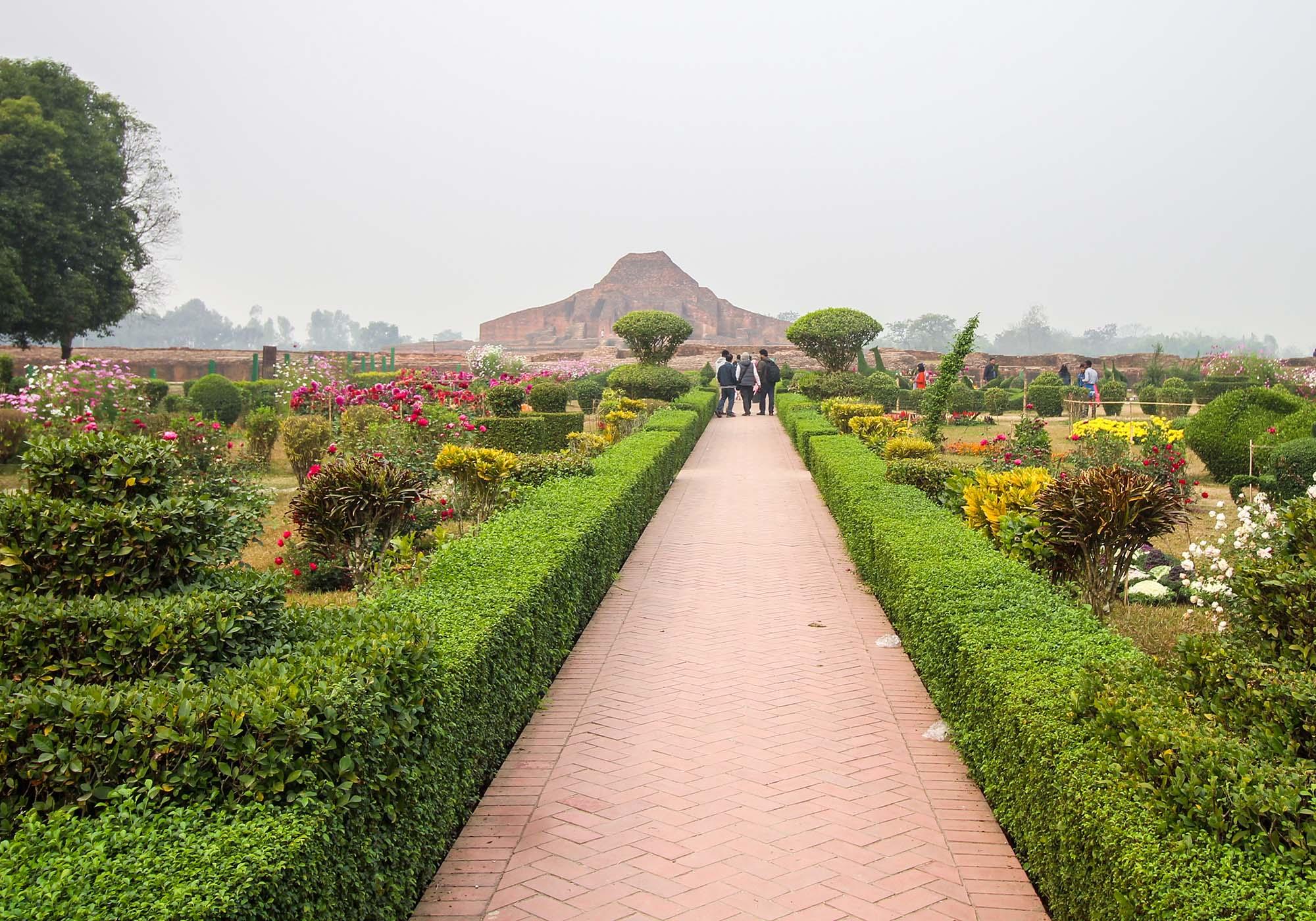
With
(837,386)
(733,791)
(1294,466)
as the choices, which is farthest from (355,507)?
(837,386)

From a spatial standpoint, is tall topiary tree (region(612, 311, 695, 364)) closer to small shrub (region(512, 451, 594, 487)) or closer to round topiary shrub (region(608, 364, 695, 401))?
round topiary shrub (region(608, 364, 695, 401))

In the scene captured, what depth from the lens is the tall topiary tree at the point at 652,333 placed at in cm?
2317

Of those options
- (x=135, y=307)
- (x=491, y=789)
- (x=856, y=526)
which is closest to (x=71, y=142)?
(x=135, y=307)

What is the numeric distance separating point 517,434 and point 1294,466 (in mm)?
8715

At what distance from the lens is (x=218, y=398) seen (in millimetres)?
19297

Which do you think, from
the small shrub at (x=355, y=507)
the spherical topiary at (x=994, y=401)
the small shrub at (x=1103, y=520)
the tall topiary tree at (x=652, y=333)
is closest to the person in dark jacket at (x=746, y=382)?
the tall topiary tree at (x=652, y=333)

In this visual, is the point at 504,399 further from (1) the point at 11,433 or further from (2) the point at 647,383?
(2) the point at 647,383

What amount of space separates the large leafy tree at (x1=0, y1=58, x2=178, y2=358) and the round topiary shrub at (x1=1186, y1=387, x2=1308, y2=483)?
2583cm

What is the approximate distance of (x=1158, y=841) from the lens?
7.13ft

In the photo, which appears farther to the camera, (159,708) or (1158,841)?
(159,708)

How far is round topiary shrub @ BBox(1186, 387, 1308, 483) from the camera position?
11109mm

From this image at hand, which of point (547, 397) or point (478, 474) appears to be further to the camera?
point (547, 397)

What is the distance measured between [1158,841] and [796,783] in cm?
166

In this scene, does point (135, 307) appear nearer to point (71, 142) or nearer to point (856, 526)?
point (71, 142)
